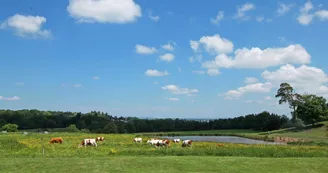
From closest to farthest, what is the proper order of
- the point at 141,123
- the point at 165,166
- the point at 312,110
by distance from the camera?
the point at 165,166, the point at 312,110, the point at 141,123

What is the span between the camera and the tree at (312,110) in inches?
3263

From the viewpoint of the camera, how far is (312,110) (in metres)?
82.8

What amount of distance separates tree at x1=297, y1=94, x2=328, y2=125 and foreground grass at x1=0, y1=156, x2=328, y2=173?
68609 millimetres

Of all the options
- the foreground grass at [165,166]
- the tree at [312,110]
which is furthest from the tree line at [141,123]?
the foreground grass at [165,166]

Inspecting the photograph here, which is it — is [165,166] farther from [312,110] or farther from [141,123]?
[141,123]

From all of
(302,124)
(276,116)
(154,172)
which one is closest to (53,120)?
(276,116)

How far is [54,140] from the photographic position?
137ft

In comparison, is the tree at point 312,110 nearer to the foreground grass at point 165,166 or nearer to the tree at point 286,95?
the tree at point 286,95

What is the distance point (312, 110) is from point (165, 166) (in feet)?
244

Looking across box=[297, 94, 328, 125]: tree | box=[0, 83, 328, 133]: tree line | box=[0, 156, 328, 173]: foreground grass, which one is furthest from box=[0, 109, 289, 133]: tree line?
Result: box=[0, 156, 328, 173]: foreground grass

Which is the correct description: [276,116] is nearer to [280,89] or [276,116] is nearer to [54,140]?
[280,89]

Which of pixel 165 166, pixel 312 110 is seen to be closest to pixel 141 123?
pixel 312 110

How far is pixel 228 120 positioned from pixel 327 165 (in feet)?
408

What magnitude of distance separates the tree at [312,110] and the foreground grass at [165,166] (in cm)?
6861
